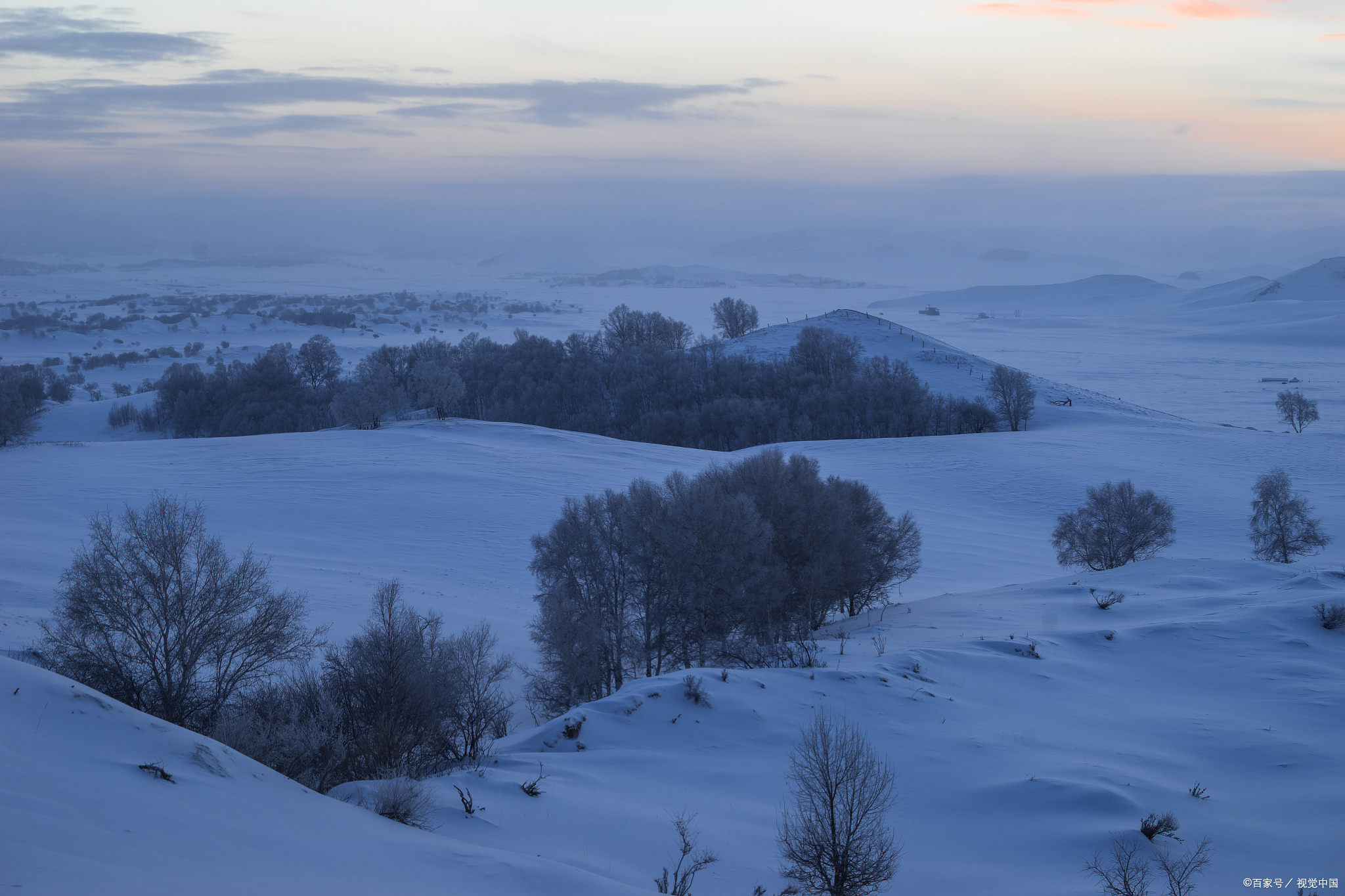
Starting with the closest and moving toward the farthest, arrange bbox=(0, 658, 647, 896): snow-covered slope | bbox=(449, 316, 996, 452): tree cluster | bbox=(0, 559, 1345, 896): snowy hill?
bbox=(0, 658, 647, 896): snow-covered slope → bbox=(0, 559, 1345, 896): snowy hill → bbox=(449, 316, 996, 452): tree cluster

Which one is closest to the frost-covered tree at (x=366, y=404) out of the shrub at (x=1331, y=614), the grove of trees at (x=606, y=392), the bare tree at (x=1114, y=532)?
the grove of trees at (x=606, y=392)

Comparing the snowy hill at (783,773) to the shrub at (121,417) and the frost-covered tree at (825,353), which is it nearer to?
the frost-covered tree at (825,353)

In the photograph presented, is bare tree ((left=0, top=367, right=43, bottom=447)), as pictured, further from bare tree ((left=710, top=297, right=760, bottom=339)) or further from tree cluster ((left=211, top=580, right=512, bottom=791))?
bare tree ((left=710, top=297, right=760, bottom=339))

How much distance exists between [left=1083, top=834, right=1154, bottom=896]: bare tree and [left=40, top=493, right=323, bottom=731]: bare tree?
45.8 ft

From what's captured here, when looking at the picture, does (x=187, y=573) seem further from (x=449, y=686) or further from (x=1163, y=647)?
(x=1163, y=647)

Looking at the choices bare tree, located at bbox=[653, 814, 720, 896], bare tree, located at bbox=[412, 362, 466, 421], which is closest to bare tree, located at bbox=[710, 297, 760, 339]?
bare tree, located at bbox=[412, 362, 466, 421]

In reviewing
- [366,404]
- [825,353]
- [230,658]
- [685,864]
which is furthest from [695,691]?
[825,353]

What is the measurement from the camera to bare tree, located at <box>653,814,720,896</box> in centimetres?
848

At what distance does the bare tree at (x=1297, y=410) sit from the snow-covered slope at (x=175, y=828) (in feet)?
270

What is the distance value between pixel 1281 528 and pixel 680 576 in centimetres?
2606

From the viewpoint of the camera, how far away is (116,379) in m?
103

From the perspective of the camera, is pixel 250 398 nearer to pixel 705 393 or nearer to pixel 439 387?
pixel 439 387

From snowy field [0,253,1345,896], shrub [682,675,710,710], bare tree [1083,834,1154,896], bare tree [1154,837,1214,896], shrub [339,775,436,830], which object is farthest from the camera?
shrub [682,675,710,710]

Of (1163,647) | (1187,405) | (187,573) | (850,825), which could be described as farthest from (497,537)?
(1187,405)
